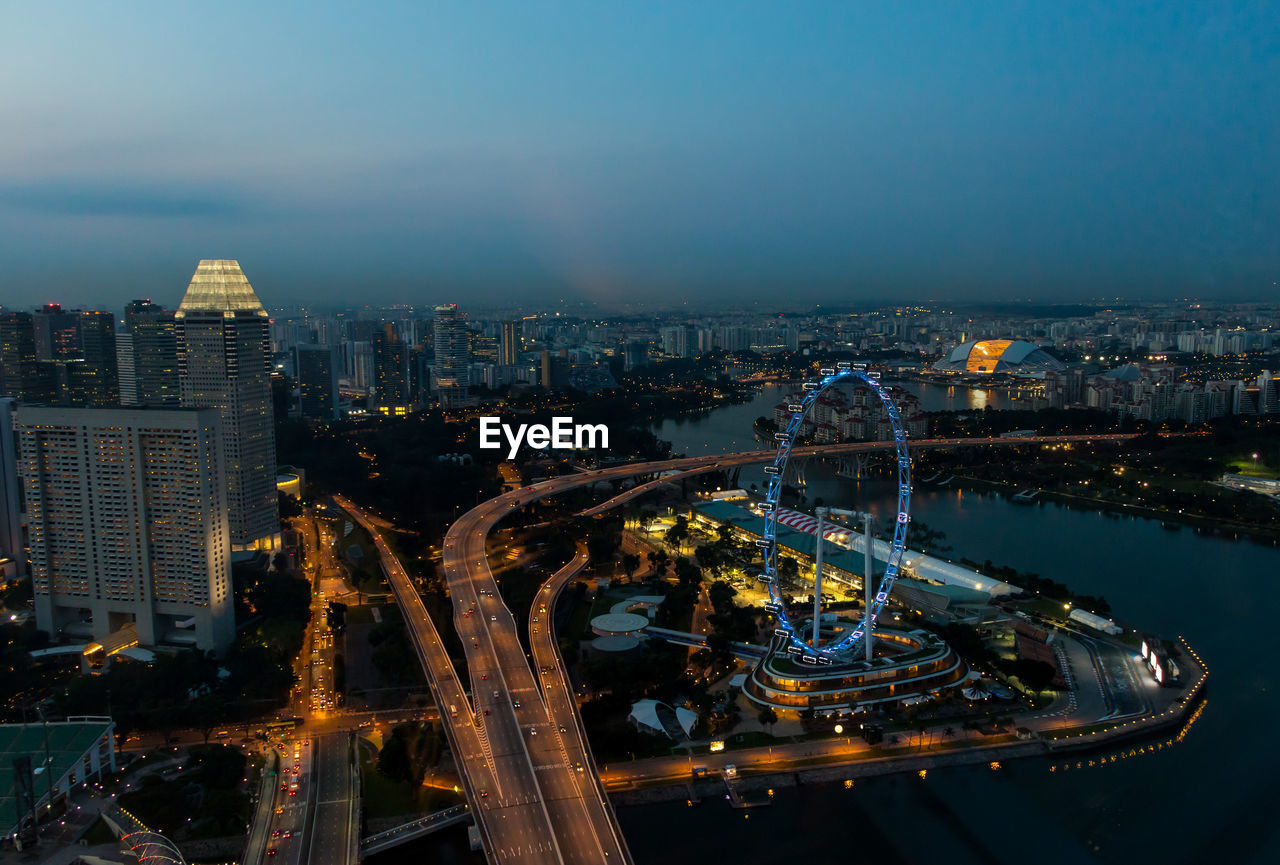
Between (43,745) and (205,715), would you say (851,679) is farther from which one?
(43,745)

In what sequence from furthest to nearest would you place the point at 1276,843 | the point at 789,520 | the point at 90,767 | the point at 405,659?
1. the point at 789,520
2. the point at 405,659
3. the point at 90,767
4. the point at 1276,843

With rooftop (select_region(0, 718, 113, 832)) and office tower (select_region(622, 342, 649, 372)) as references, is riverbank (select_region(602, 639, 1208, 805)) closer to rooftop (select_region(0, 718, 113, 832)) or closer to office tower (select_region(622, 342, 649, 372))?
rooftop (select_region(0, 718, 113, 832))

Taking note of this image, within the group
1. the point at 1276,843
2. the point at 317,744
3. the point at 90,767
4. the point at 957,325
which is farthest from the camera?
the point at 957,325

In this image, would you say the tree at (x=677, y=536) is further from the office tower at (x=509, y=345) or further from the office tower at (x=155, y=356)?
the office tower at (x=509, y=345)

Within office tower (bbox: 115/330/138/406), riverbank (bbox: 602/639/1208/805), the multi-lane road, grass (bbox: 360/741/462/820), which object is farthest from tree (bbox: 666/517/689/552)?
office tower (bbox: 115/330/138/406)

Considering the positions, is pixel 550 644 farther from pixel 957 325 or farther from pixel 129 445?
pixel 957 325

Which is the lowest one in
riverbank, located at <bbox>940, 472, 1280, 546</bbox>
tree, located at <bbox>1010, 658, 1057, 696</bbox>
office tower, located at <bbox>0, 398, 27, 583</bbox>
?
riverbank, located at <bbox>940, 472, 1280, 546</bbox>

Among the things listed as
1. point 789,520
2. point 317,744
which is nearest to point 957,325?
point 789,520
